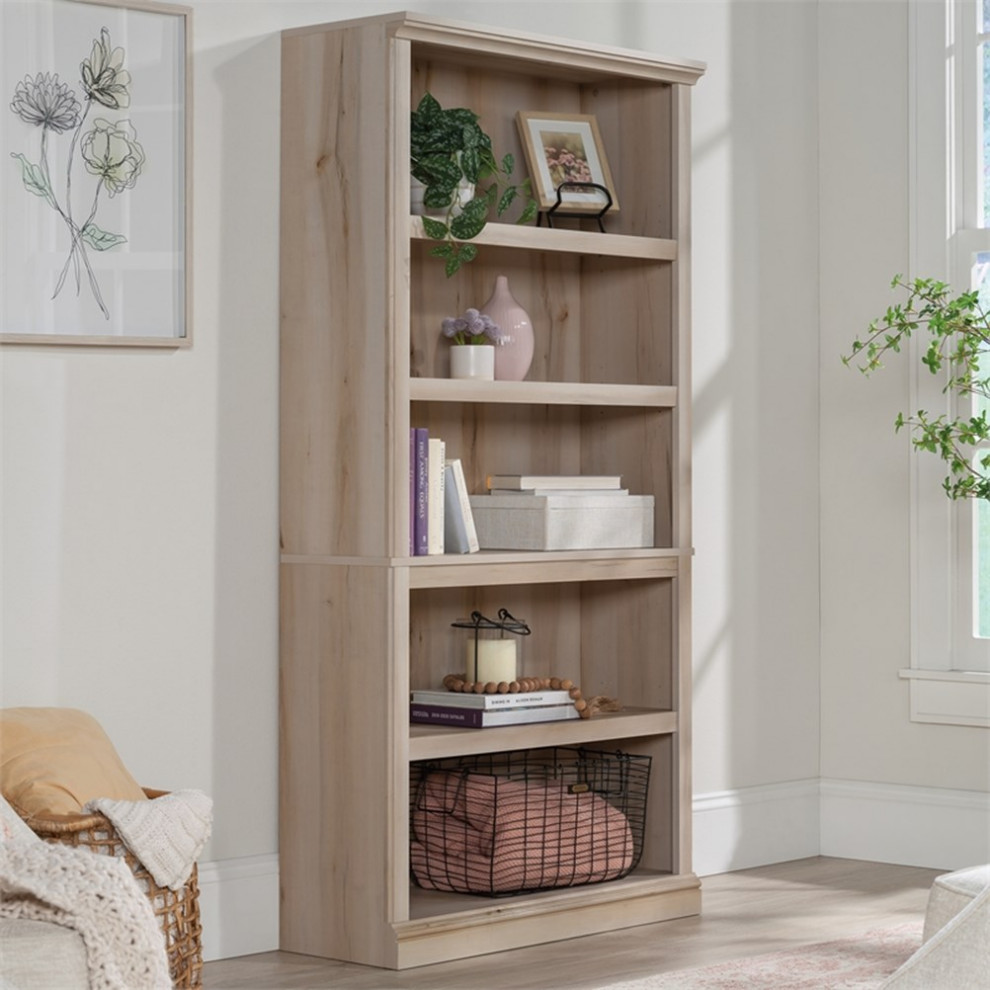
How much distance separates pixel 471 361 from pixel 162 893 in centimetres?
143

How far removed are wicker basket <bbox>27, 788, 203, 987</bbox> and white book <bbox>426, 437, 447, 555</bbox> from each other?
0.93 m

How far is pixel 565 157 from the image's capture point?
418 centimetres

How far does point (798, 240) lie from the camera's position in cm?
498

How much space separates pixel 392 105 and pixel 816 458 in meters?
1.91

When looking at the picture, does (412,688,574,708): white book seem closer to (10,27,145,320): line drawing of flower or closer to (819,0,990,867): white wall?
(10,27,145,320): line drawing of flower

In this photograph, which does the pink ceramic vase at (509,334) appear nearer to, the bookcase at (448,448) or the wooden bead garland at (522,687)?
the bookcase at (448,448)

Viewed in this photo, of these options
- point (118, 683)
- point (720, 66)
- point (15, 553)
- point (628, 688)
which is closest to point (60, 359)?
point (15, 553)

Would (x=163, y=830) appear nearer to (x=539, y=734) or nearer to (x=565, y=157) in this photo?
(x=539, y=734)

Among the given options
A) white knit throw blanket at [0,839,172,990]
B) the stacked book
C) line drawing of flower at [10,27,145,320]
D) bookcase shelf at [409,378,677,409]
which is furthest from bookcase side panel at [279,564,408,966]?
white knit throw blanket at [0,839,172,990]

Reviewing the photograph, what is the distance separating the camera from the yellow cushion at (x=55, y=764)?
2965mm

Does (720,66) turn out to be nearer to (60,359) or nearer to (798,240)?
(798,240)

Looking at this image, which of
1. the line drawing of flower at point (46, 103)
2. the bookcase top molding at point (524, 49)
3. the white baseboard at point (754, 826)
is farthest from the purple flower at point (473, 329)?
the white baseboard at point (754, 826)

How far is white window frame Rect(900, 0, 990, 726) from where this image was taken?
4723 mm

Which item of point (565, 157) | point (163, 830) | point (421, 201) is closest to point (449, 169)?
point (421, 201)
